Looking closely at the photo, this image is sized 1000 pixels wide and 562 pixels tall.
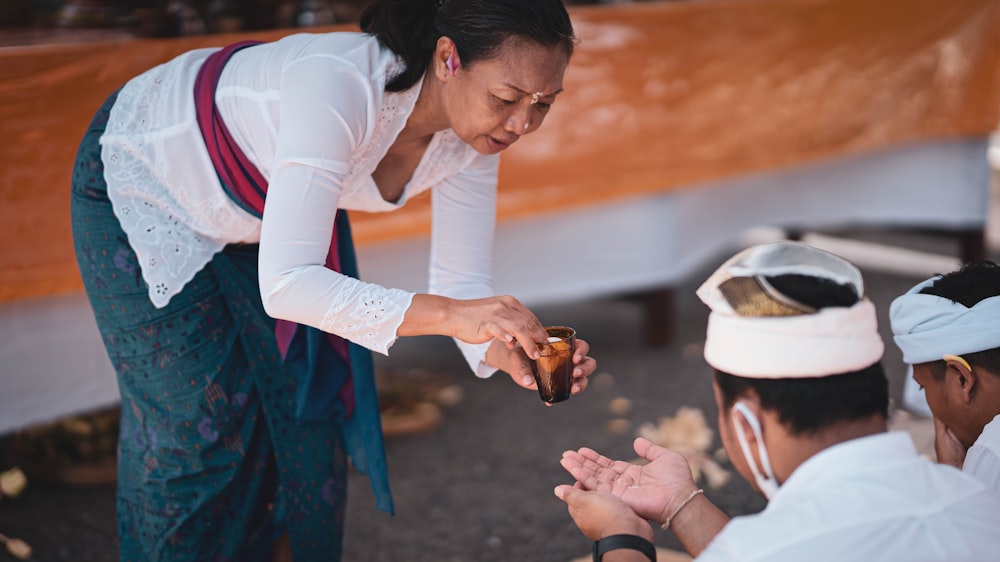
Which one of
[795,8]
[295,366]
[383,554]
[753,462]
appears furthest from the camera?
[795,8]

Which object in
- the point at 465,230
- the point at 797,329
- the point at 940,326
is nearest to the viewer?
the point at 797,329

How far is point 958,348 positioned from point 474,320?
1.06 m

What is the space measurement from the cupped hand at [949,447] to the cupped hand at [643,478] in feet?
2.46

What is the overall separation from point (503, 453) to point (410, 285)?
34.2 inches

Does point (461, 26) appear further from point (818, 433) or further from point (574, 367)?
point (818, 433)

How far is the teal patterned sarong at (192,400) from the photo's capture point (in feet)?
7.79

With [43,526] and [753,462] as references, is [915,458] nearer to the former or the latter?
[753,462]

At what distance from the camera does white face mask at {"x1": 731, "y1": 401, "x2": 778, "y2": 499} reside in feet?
5.44

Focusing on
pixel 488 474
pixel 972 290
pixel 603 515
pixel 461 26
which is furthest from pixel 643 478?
pixel 488 474

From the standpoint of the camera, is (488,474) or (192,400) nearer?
(192,400)

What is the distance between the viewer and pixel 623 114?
4703mm

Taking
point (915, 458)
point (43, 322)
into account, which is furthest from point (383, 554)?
point (915, 458)

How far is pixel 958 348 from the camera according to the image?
2.18 metres

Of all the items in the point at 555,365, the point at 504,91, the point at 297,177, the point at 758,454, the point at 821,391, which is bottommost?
the point at 555,365
